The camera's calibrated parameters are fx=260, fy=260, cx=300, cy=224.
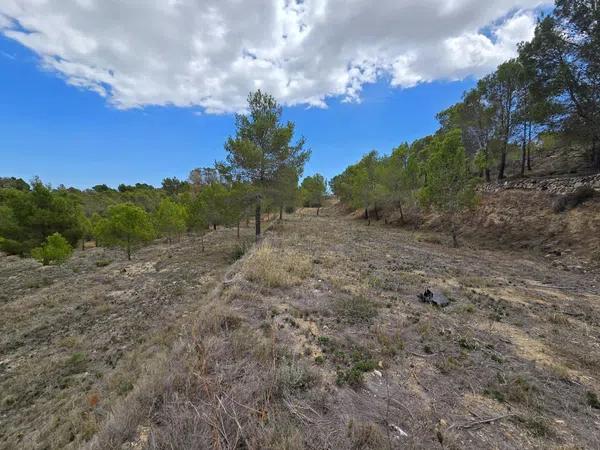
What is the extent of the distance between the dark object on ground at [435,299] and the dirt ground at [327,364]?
0.16m

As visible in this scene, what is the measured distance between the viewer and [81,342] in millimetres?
7953

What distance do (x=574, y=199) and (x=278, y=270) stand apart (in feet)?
58.9

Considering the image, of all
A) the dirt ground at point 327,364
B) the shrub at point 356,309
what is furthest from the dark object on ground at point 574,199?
the shrub at point 356,309

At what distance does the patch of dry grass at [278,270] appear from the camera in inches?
317

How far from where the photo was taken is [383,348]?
15.7ft

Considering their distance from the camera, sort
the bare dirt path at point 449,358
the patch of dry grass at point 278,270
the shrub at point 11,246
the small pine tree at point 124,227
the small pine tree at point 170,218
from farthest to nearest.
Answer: the small pine tree at point 170,218, the shrub at point 11,246, the small pine tree at point 124,227, the patch of dry grass at point 278,270, the bare dirt path at point 449,358

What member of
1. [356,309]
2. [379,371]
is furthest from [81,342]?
[379,371]

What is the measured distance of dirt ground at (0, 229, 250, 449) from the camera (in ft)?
15.1

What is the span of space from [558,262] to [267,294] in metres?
14.2

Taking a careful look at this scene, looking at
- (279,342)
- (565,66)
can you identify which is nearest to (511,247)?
(565,66)

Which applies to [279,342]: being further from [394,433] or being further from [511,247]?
[511,247]

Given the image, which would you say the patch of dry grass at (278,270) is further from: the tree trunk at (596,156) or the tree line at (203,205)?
the tree trunk at (596,156)

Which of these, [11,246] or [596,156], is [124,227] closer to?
[11,246]

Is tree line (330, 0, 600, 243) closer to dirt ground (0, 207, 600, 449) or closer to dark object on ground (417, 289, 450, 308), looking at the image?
dirt ground (0, 207, 600, 449)
